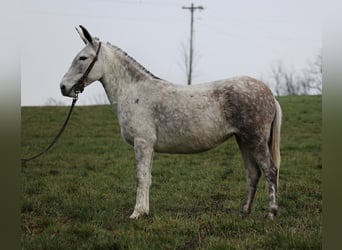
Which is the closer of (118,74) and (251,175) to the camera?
(251,175)

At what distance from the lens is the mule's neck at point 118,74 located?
20.2ft

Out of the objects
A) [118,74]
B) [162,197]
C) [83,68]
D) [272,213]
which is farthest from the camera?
[162,197]

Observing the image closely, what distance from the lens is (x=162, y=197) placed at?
7.21 m

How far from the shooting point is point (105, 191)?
7.77 metres

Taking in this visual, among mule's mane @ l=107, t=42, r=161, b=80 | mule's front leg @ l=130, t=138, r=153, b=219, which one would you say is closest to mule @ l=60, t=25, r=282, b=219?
mule's front leg @ l=130, t=138, r=153, b=219

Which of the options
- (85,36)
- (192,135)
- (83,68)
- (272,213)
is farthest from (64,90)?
(272,213)

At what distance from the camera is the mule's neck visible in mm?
6164

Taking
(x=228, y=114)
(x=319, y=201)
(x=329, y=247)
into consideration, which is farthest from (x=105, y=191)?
(x=329, y=247)

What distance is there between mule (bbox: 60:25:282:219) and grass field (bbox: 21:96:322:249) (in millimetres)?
594

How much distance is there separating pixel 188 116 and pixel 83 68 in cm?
170

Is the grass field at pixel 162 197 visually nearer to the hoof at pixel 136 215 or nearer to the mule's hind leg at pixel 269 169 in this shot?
the hoof at pixel 136 215

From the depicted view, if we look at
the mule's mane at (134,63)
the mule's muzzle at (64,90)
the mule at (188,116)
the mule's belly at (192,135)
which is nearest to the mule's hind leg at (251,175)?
the mule at (188,116)

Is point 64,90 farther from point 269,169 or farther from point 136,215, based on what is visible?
point 269,169

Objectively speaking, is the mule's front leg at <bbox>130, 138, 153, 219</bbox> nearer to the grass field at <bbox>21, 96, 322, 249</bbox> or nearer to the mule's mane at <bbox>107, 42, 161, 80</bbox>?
the grass field at <bbox>21, 96, 322, 249</bbox>
